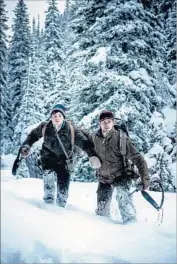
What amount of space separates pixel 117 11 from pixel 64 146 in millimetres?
8440

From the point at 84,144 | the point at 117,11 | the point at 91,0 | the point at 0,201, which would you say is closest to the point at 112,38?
the point at 117,11

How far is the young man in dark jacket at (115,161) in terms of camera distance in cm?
516

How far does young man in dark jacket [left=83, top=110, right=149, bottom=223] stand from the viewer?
5156 millimetres

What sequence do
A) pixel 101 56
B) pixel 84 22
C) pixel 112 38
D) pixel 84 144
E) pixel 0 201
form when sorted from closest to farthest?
1. pixel 0 201
2. pixel 84 144
3. pixel 101 56
4. pixel 112 38
5. pixel 84 22

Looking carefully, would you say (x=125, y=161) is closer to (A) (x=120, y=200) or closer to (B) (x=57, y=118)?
(A) (x=120, y=200)

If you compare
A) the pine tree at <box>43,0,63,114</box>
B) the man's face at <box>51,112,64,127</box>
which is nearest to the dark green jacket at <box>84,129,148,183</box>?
the man's face at <box>51,112,64,127</box>

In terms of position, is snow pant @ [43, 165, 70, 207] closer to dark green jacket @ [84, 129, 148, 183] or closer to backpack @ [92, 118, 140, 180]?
dark green jacket @ [84, 129, 148, 183]

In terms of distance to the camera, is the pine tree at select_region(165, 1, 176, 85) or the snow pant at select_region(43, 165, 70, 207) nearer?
the snow pant at select_region(43, 165, 70, 207)

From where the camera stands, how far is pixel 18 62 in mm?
25188

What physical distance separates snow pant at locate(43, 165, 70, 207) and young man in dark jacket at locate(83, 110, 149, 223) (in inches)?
23.8

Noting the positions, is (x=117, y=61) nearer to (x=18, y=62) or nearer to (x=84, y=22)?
(x=84, y=22)

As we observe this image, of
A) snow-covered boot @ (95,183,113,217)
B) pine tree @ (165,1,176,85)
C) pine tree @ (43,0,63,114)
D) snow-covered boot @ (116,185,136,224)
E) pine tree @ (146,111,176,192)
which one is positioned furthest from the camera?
pine tree @ (43,0,63,114)

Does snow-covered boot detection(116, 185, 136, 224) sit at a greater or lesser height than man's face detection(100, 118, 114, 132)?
lesser

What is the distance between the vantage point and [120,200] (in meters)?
5.30
